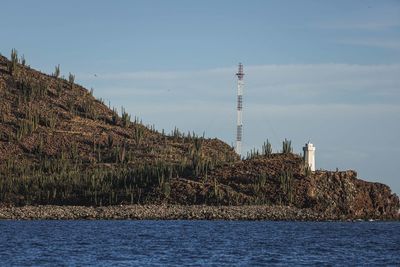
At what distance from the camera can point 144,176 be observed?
110188 millimetres

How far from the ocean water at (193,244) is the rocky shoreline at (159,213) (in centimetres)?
464

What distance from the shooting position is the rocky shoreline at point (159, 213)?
3819 inches

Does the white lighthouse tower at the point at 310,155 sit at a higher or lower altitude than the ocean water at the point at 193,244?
higher

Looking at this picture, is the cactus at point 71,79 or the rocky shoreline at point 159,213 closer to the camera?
the rocky shoreline at point 159,213

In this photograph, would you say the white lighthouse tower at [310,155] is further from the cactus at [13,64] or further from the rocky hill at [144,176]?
the cactus at [13,64]

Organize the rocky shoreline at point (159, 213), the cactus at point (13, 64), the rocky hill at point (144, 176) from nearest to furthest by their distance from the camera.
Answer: the rocky shoreline at point (159, 213), the rocky hill at point (144, 176), the cactus at point (13, 64)

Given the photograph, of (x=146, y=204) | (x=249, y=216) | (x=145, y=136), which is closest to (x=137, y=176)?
(x=146, y=204)

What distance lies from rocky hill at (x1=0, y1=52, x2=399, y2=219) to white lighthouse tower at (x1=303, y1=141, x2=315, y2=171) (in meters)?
1.05

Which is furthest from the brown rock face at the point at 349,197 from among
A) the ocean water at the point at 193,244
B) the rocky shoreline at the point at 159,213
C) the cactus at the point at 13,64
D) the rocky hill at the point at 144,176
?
the cactus at the point at 13,64

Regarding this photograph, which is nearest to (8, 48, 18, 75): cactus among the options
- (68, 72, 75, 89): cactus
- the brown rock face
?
(68, 72, 75, 89): cactus

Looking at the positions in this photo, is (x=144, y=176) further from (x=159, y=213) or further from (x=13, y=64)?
(x=13, y=64)

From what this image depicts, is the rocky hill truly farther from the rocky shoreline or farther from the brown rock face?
the rocky shoreline

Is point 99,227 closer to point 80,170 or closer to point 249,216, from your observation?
point 249,216

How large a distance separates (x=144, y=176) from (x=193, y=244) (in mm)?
46711
